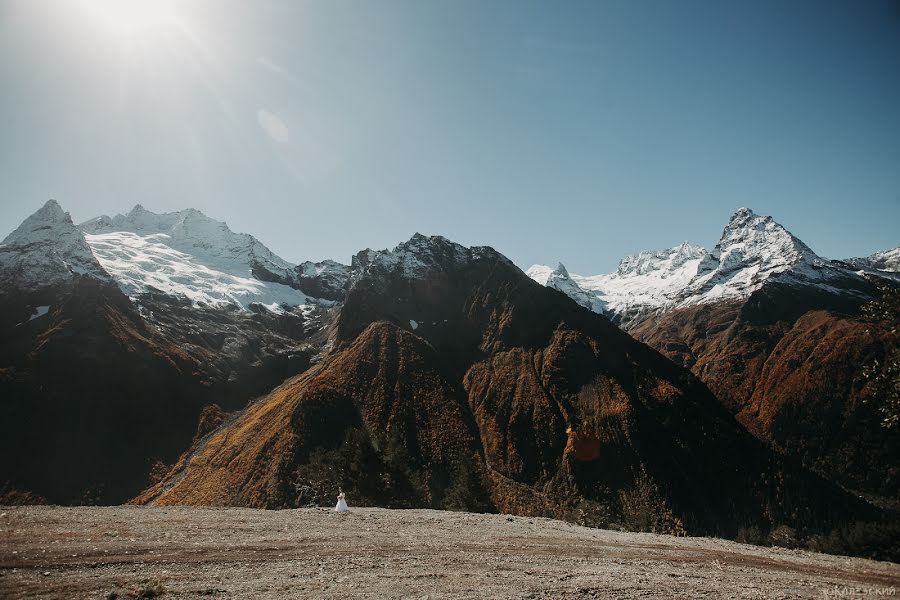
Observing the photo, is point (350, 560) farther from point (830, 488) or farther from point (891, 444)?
point (891, 444)

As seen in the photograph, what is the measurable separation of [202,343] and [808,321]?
243 meters

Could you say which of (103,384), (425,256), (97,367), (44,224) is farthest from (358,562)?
(44,224)

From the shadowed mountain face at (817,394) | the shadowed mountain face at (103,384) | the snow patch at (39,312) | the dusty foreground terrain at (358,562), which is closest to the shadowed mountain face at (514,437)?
the shadowed mountain face at (103,384)

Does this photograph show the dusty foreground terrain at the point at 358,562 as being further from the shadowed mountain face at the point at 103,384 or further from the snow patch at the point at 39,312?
the snow patch at the point at 39,312

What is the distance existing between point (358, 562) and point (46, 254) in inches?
8031

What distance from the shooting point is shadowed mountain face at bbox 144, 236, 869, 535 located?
7312 cm

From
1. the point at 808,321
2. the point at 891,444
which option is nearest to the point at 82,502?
the point at 891,444

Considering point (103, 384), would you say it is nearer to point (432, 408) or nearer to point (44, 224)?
point (432, 408)

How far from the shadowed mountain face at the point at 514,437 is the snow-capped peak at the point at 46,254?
8764 centimetres

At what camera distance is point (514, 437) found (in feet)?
320

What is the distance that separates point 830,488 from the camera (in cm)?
8450

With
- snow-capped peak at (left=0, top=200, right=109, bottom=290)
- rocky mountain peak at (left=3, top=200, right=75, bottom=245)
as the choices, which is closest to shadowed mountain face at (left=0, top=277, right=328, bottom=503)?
snow-capped peak at (left=0, top=200, right=109, bottom=290)

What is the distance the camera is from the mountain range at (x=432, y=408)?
256 ft

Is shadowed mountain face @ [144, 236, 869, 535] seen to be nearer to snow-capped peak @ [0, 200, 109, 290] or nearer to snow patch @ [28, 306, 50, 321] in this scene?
snow patch @ [28, 306, 50, 321]
